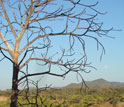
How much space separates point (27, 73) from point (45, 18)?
0.74 meters

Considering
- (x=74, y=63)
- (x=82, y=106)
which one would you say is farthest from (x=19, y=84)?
(x=82, y=106)

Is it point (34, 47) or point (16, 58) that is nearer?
point (16, 58)

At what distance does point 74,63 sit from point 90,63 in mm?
185

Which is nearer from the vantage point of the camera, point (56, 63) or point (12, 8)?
point (56, 63)

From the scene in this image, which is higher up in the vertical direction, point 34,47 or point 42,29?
point 42,29

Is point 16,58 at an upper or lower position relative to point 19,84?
upper

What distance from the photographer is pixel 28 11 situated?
6.93 feet

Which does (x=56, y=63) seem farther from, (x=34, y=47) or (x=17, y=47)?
(x=17, y=47)

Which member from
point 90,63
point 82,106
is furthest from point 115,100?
point 90,63

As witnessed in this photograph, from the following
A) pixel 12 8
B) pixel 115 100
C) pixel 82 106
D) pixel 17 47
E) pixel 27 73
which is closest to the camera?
pixel 27 73

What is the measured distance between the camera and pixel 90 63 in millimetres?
1947

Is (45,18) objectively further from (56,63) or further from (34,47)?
(56,63)

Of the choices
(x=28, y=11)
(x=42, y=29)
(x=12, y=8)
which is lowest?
(x=42, y=29)

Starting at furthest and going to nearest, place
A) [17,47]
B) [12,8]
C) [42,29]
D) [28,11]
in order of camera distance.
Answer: [12,8] → [42,29] → [28,11] → [17,47]
